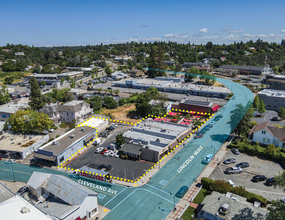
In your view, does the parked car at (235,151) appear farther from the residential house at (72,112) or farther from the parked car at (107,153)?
the residential house at (72,112)

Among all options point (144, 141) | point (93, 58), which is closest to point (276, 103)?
point (144, 141)

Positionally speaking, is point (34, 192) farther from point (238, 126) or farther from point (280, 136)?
point (280, 136)

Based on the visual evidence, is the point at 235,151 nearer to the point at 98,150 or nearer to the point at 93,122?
the point at 98,150

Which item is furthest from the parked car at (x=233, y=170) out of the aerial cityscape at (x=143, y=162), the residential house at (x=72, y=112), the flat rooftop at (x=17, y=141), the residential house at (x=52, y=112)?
the residential house at (x=52, y=112)

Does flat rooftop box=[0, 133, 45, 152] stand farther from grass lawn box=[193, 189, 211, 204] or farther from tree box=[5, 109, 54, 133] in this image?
grass lawn box=[193, 189, 211, 204]

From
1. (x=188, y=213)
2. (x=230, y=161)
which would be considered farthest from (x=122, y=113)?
(x=188, y=213)

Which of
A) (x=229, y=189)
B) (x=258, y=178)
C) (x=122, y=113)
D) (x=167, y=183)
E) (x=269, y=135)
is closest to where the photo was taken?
(x=229, y=189)
